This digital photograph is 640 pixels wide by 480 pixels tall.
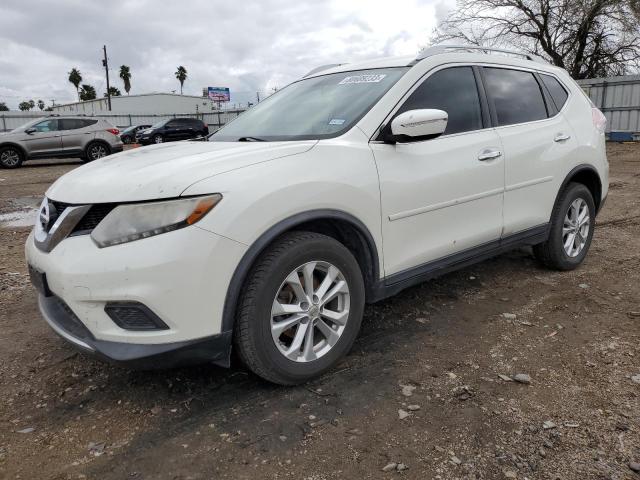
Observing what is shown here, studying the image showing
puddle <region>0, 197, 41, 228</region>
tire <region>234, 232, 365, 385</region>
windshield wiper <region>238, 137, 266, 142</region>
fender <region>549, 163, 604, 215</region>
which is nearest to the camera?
tire <region>234, 232, 365, 385</region>

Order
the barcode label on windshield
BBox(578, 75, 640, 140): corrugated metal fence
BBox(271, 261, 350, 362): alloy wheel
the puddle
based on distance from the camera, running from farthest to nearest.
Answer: BBox(578, 75, 640, 140): corrugated metal fence → the puddle → the barcode label on windshield → BBox(271, 261, 350, 362): alloy wheel

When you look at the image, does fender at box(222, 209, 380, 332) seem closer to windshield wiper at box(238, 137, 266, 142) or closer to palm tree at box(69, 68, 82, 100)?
windshield wiper at box(238, 137, 266, 142)

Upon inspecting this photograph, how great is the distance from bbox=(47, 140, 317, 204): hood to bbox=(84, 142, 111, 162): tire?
591 inches

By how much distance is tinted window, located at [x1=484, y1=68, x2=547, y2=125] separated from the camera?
3750 mm

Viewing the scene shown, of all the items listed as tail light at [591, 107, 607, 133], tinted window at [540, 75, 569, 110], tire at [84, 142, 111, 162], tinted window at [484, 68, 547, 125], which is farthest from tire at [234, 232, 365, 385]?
tire at [84, 142, 111, 162]

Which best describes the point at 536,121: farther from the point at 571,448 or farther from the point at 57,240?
the point at 57,240

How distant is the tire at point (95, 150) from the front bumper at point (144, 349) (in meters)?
15.6

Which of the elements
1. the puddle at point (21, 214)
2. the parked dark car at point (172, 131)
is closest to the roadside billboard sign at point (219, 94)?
the parked dark car at point (172, 131)

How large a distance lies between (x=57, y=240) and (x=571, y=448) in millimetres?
2460

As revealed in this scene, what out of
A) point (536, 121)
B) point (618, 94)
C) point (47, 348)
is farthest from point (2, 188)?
point (618, 94)

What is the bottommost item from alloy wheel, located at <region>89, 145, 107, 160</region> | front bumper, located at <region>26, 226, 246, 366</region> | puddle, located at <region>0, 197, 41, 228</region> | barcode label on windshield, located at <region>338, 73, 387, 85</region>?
puddle, located at <region>0, 197, 41, 228</region>

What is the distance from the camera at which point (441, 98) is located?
3371 mm

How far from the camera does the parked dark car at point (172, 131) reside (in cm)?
2566

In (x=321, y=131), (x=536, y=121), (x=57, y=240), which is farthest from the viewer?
(x=536, y=121)
